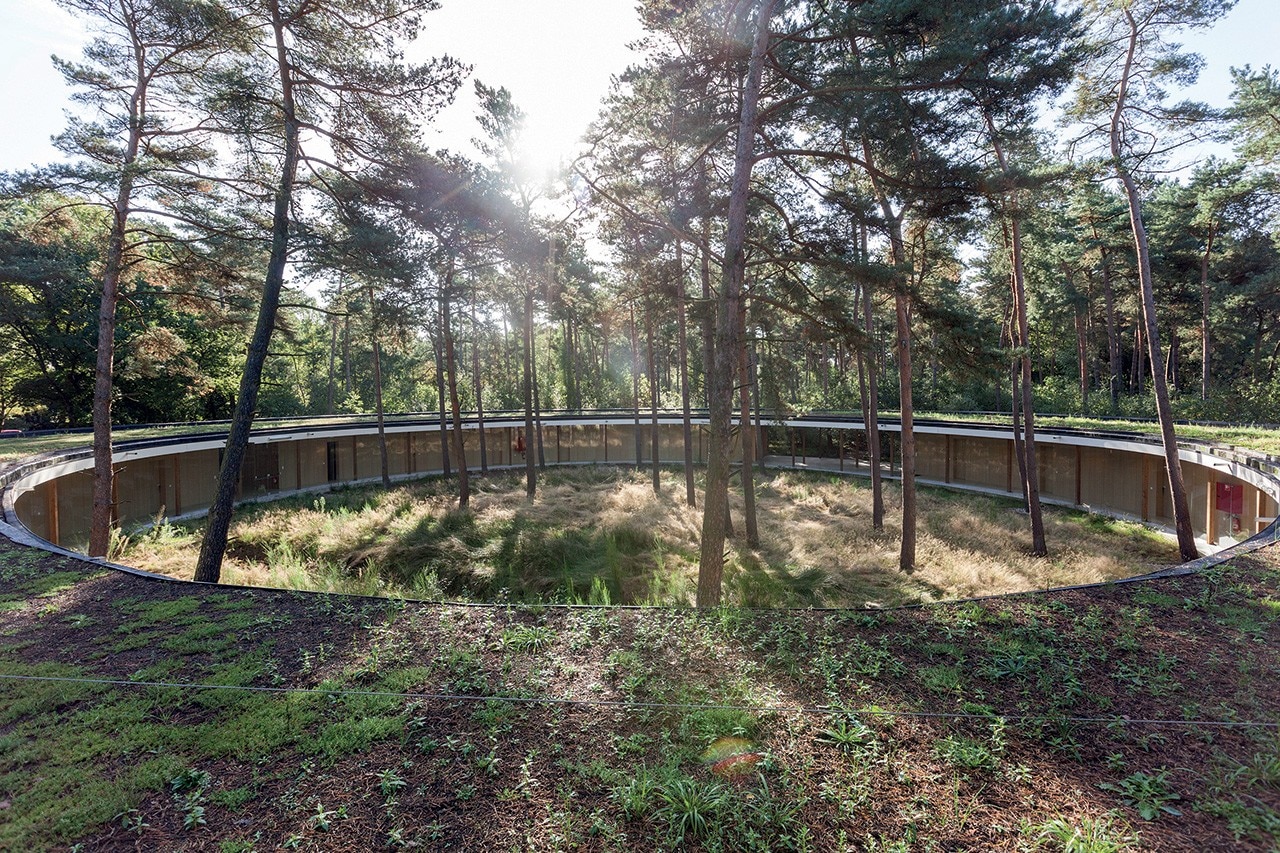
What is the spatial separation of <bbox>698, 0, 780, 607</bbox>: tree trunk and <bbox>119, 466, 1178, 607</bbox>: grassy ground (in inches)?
94.4

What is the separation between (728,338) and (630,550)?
7.22 m

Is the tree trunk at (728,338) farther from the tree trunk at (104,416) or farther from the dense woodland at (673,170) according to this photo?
the tree trunk at (104,416)

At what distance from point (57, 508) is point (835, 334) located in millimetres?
16354

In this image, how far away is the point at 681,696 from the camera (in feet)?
11.5

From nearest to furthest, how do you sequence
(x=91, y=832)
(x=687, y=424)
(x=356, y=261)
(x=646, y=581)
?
(x=91, y=832) → (x=356, y=261) → (x=646, y=581) → (x=687, y=424)

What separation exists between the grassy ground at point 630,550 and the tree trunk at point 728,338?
240 cm

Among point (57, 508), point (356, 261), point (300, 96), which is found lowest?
point (57, 508)

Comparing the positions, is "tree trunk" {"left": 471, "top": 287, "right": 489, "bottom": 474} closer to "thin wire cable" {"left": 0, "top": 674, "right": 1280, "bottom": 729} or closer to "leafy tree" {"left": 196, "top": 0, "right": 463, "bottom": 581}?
"leafy tree" {"left": 196, "top": 0, "right": 463, "bottom": 581}

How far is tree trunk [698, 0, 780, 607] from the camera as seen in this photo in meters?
6.34

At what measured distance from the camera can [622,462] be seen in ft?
93.2

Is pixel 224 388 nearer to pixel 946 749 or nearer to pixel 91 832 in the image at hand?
pixel 91 832

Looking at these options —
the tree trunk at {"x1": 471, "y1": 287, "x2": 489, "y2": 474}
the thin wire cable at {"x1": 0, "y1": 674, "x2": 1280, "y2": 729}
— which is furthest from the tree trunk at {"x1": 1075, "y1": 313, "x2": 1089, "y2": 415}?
the tree trunk at {"x1": 471, "y1": 287, "x2": 489, "y2": 474}

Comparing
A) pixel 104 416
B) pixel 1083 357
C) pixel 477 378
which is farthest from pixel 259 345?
pixel 1083 357

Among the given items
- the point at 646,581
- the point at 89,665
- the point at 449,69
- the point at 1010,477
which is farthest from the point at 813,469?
the point at 89,665
